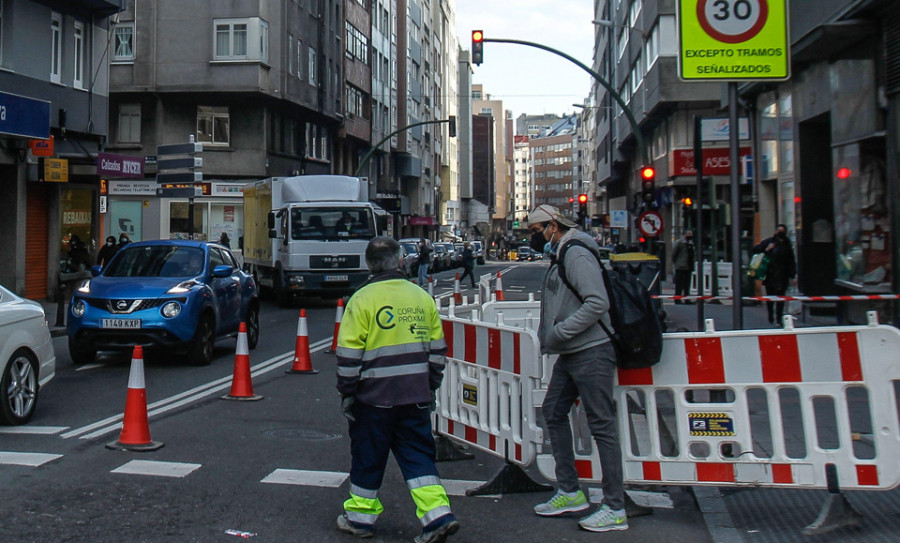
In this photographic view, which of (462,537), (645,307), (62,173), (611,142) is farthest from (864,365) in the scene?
(611,142)

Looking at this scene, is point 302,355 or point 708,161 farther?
point 302,355

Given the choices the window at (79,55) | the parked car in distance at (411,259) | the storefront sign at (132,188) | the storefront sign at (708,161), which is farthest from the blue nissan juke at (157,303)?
the storefront sign at (132,188)

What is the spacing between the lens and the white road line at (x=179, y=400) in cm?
861

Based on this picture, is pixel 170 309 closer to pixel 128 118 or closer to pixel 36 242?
pixel 36 242

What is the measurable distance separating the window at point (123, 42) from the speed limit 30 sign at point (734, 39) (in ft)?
114

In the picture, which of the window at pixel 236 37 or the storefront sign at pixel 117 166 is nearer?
the storefront sign at pixel 117 166

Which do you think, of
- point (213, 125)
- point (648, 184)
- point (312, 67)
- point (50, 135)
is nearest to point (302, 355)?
point (648, 184)

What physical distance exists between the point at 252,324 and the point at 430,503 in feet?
35.7

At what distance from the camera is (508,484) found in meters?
6.61

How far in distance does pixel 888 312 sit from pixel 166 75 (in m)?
30.7

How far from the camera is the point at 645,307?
228 inches

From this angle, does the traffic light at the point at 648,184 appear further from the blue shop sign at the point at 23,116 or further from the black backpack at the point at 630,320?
the black backpack at the point at 630,320

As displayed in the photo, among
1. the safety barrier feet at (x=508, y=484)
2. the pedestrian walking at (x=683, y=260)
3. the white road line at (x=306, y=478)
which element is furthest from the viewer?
the pedestrian walking at (x=683, y=260)

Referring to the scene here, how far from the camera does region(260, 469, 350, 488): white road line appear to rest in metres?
6.83
